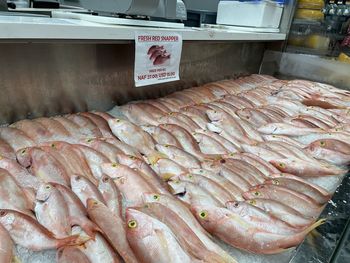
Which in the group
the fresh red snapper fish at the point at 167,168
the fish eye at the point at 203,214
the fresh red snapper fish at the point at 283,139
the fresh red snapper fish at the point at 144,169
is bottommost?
the fresh red snapper fish at the point at 283,139

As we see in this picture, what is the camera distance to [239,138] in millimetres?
2025

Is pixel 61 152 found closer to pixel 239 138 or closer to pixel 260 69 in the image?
pixel 239 138

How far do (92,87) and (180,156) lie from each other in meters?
0.85

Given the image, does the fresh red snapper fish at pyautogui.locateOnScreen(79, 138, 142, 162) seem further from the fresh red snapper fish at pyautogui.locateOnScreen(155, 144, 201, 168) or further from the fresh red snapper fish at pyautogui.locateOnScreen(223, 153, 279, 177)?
the fresh red snapper fish at pyautogui.locateOnScreen(223, 153, 279, 177)

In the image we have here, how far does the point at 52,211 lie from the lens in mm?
1076

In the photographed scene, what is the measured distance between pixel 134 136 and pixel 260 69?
2.98 m

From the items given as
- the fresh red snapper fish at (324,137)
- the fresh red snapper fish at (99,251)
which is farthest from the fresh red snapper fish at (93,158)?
the fresh red snapper fish at (324,137)

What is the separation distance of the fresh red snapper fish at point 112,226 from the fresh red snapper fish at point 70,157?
260 mm

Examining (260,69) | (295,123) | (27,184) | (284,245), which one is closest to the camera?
(284,245)

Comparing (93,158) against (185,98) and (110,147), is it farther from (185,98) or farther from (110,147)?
(185,98)

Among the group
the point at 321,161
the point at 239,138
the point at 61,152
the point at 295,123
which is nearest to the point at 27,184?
the point at 61,152

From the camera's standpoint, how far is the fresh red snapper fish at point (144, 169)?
1340mm

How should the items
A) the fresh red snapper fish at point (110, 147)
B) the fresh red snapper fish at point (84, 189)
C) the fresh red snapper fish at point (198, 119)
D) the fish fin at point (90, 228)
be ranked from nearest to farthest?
the fish fin at point (90, 228) < the fresh red snapper fish at point (84, 189) < the fresh red snapper fish at point (110, 147) < the fresh red snapper fish at point (198, 119)

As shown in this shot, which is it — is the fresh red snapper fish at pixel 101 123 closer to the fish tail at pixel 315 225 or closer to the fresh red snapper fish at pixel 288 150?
the fresh red snapper fish at pixel 288 150
